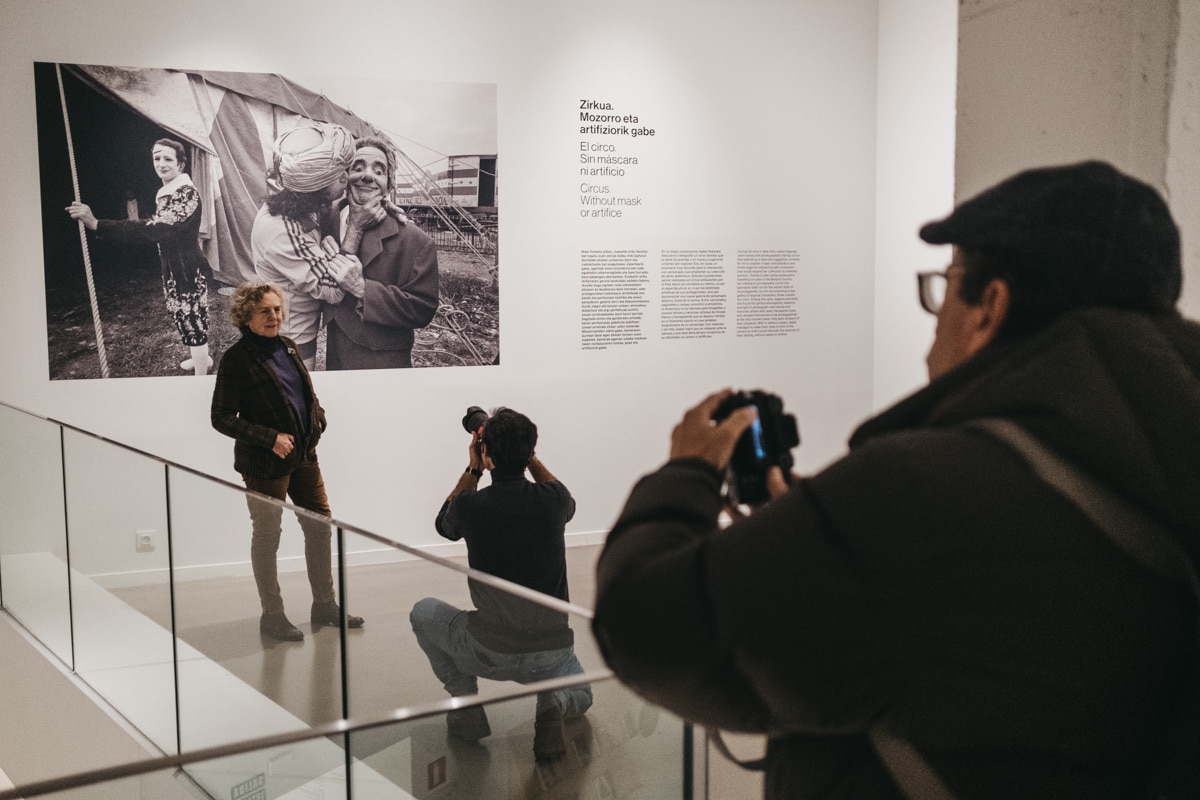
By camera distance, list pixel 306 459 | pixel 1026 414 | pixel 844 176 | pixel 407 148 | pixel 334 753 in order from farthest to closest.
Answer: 1. pixel 844 176
2. pixel 407 148
3. pixel 306 459
4. pixel 334 753
5. pixel 1026 414

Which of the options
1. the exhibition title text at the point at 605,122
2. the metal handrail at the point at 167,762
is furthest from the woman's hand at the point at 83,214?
the metal handrail at the point at 167,762

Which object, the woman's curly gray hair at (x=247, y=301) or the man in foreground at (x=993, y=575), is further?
the woman's curly gray hair at (x=247, y=301)

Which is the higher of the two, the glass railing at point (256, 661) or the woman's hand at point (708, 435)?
the woman's hand at point (708, 435)

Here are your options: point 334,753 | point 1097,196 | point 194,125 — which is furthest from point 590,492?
point 1097,196

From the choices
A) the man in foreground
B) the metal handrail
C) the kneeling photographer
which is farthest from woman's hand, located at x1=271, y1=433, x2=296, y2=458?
the man in foreground

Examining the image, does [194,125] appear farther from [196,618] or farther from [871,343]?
[871,343]

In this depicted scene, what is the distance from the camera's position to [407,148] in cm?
604

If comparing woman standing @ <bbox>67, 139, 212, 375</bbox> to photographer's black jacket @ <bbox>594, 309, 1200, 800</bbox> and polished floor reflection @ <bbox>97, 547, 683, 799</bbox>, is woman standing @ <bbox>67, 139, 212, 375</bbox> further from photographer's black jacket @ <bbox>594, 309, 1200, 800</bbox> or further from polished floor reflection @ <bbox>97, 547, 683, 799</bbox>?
photographer's black jacket @ <bbox>594, 309, 1200, 800</bbox>

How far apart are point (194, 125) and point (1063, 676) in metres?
5.75

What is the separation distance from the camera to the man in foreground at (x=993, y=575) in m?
0.81

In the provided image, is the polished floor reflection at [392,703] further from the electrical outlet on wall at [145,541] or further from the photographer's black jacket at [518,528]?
the photographer's black jacket at [518,528]

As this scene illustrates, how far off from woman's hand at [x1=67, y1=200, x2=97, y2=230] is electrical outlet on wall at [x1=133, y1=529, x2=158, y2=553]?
226 centimetres

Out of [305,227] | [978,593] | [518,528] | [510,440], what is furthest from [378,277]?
[978,593]

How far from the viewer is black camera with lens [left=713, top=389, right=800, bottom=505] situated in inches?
44.9
